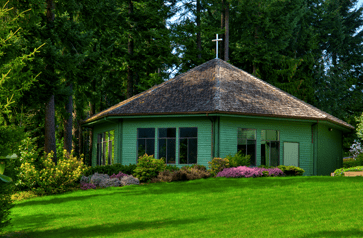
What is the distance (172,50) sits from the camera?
40219 millimetres

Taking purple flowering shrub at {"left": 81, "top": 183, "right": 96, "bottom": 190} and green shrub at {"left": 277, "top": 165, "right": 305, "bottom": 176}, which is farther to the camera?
green shrub at {"left": 277, "top": 165, "right": 305, "bottom": 176}

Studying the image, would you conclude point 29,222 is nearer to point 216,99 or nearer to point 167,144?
point 167,144

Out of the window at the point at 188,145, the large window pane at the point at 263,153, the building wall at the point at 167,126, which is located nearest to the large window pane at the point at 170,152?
the building wall at the point at 167,126

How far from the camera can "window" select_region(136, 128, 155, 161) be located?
73.8ft

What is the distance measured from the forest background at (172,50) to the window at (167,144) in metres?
4.86

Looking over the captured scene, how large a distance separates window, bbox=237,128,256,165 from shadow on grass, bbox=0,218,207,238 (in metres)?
12.3

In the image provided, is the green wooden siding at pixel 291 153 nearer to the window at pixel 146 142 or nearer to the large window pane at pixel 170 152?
the large window pane at pixel 170 152

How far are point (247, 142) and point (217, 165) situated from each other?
3146 mm

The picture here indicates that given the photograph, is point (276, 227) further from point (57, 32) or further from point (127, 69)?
point (127, 69)

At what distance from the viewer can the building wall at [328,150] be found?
23859mm

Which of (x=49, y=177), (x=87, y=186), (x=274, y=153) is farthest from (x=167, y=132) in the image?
(x=49, y=177)

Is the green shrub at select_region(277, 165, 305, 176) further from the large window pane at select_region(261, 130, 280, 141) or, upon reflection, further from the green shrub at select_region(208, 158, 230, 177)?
the green shrub at select_region(208, 158, 230, 177)

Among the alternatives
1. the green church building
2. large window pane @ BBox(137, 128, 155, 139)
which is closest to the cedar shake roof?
the green church building

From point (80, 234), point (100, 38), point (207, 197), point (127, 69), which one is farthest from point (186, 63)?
point (80, 234)
